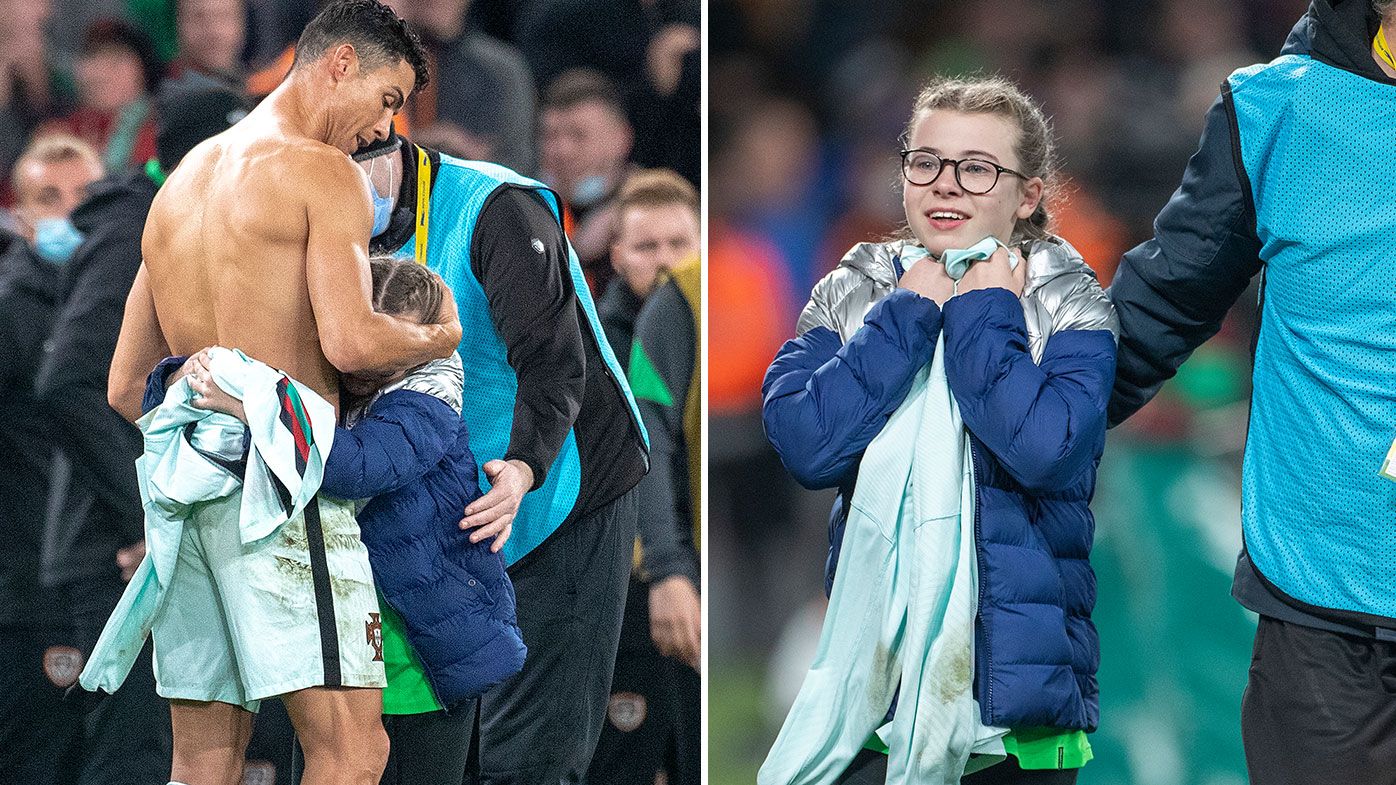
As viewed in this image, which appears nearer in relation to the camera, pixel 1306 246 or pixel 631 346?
pixel 1306 246

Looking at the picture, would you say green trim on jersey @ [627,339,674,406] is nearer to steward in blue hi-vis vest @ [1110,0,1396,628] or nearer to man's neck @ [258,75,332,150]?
man's neck @ [258,75,332,150]

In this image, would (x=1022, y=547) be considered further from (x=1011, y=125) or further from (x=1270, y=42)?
(x=1270, y=42)

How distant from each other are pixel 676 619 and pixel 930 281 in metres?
1.56

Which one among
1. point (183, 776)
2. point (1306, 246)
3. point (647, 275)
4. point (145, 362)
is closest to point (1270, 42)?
point (647, 275)

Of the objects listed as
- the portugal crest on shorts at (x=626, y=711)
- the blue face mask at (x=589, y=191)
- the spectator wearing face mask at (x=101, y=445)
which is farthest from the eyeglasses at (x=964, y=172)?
the spectator wearing face mask at (x=101, y=445)

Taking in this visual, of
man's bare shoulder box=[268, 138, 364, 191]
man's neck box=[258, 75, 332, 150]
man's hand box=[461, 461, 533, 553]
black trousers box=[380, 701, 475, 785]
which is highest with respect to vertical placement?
man's neck box=[258, 75, 332, 150]

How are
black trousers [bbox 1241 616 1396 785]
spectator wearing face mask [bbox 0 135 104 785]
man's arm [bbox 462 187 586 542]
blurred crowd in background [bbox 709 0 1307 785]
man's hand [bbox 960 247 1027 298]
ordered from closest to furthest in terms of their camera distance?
black trousers [bbox 1241 616 1396 785] → man's hand [bbox 960 247 1027 298] → man's arm [bbox 462 187 586 542] → spectator wearing face mask [bbox 0 135 104 785] → blurred crowd in background [bbox 709 0 1307 785]

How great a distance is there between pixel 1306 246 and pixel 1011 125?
50 centimetres

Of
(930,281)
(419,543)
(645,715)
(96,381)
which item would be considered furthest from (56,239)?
(930,281)

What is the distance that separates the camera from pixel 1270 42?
403 centimetres

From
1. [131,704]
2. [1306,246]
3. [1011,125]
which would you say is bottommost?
[131,704]

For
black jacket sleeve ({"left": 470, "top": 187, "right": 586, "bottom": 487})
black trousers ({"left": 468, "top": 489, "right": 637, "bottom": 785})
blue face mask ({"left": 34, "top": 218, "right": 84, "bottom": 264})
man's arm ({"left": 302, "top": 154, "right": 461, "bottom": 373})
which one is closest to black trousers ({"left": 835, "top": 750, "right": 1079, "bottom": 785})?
man's arm ({"left": 302, "top": 154, "right": 461, "bottom": 373})

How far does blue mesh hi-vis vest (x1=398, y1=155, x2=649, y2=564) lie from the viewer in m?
3.36

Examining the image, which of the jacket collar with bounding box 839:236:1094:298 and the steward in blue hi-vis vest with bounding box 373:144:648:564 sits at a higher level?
the jacket collar with bounding box 839:236:1094:298
